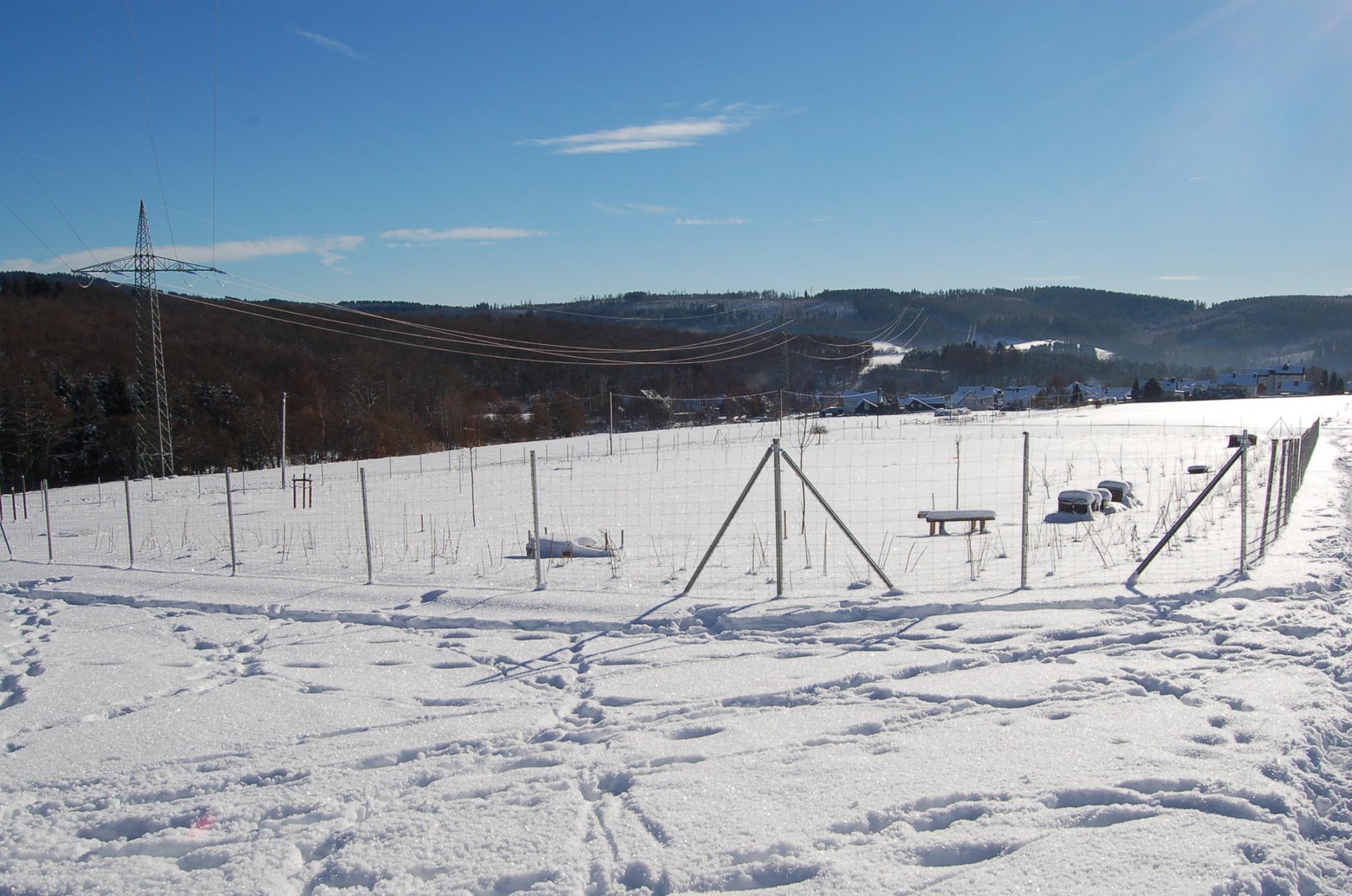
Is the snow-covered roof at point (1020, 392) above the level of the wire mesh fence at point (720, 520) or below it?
above

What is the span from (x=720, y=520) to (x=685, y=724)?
10.5m

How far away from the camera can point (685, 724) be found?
473 centimetres

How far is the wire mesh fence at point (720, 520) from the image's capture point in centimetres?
836

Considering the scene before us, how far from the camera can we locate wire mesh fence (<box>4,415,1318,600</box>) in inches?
329

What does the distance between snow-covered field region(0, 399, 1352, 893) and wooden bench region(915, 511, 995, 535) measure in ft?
6.45

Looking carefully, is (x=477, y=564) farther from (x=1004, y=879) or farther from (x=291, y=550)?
(x=1004, y=879)

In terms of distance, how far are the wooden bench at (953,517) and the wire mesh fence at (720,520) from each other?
0.06 meters

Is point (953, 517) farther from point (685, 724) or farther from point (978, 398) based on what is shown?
point (978, 398)

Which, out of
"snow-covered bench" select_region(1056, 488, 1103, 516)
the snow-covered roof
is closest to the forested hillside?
"snow-covered bench" select_region(1056, 488, 1103, 516)

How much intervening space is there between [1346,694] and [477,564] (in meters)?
8.01

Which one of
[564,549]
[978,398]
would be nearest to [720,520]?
[564,549]

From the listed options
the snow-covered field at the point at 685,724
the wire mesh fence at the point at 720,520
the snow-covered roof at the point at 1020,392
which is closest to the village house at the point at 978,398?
the snow-covered roof at the point at 1020,392

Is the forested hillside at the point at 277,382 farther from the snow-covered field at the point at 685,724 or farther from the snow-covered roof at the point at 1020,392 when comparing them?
the snow-covered roof at the point at 1020,392

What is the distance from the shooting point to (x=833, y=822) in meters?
3.55
